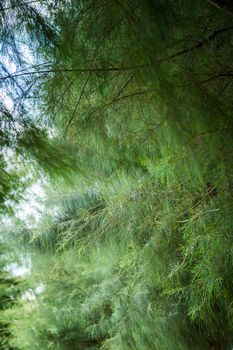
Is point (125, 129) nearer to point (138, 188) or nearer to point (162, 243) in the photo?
point (138, 188)

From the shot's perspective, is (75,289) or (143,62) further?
(75,289)

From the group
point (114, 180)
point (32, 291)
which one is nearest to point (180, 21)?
point (114, 180)

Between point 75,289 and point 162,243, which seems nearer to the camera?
point 162,243

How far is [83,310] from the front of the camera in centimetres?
532

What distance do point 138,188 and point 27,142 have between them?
146cm

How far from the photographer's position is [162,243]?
2.96m

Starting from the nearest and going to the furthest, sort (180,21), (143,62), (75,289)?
(143,62)
(180,21)
(75,289)

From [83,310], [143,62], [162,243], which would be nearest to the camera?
[143,62]

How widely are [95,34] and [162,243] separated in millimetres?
1747

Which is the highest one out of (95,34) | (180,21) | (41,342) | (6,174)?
(95,34)

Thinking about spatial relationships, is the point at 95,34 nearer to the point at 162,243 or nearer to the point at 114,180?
the point at 114,180

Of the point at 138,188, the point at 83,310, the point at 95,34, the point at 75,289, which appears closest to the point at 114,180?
the point at 138,188

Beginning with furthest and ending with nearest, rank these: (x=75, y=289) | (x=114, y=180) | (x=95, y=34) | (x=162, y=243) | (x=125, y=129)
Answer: (x=75, y=289)
(x=162, y=243)
(x=114, y=180)
(x=125, y=129)
(x=95, y=34)

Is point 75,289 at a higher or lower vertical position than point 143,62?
lower
